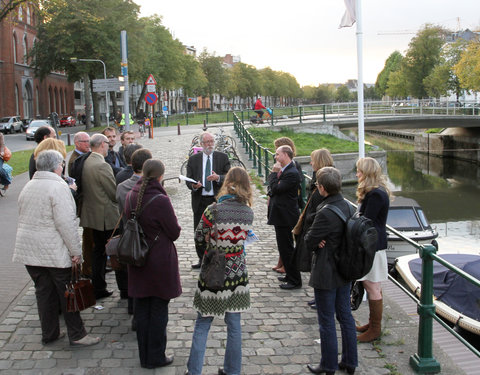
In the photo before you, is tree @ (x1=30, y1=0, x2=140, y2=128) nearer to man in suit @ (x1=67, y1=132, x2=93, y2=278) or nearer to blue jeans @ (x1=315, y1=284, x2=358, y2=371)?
man in suit @ (x1=67, y1=132, x2=93, y2=278)

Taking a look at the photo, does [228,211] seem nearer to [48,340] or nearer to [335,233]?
[335,233]

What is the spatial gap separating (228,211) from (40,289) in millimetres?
2013

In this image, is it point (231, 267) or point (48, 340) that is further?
point (48, 340)

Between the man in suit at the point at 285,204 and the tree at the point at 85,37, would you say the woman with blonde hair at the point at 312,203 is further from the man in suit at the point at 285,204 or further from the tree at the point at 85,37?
the tree at the point at 85,37

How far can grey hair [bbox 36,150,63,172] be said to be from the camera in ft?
14.9

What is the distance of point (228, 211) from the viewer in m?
4.04

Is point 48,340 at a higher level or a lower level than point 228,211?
lower

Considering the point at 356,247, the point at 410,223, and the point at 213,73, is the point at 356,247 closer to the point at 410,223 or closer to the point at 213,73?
the point at 410,223

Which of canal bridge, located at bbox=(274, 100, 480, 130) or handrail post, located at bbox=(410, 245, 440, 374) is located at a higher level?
canal bridge, located at bbox=(274, 100, 480, 130)

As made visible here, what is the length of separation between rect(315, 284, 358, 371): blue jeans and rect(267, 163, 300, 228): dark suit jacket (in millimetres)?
1992

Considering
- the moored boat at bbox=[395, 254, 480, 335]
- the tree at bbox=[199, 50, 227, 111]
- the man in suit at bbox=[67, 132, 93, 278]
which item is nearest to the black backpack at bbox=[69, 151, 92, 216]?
the man in suit at bbox=[67, 132, 93, 278]

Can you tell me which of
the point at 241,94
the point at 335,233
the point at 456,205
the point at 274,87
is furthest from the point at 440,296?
the point at 274,87

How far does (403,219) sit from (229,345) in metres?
13.2

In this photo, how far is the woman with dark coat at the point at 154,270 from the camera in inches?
163
